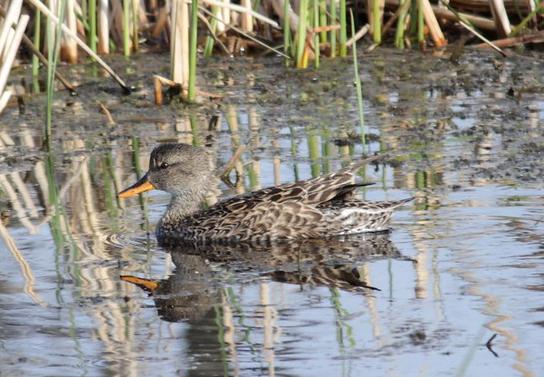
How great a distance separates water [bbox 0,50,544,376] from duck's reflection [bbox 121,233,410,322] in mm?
19

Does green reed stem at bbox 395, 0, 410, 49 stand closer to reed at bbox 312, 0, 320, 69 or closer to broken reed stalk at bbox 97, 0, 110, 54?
reed at bbox 312, 0, 320, 69

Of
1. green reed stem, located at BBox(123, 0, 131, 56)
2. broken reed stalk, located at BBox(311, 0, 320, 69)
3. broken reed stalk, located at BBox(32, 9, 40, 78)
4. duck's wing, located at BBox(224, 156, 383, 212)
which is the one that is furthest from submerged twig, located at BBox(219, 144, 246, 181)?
green reed stem, located at BBox(123, 0, 131, 56)

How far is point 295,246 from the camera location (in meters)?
7.89

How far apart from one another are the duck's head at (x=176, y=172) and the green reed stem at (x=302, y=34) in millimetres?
2774

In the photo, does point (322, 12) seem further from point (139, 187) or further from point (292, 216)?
point (292, 216)

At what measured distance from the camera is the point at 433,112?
1123cm

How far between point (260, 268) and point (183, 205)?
53.0 inches

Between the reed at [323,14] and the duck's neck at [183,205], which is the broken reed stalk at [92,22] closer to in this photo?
the reed at [323,14]

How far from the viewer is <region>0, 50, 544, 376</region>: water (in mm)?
5738

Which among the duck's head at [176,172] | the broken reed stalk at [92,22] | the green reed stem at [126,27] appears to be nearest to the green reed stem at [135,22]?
the green reed stem at [126,27]

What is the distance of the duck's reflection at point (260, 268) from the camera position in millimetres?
6688

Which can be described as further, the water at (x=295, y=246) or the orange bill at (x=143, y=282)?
the orange bill at (x=143, y=282)

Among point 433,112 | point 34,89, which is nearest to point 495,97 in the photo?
point 433,112

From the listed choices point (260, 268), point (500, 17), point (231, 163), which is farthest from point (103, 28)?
point (260, 268)
